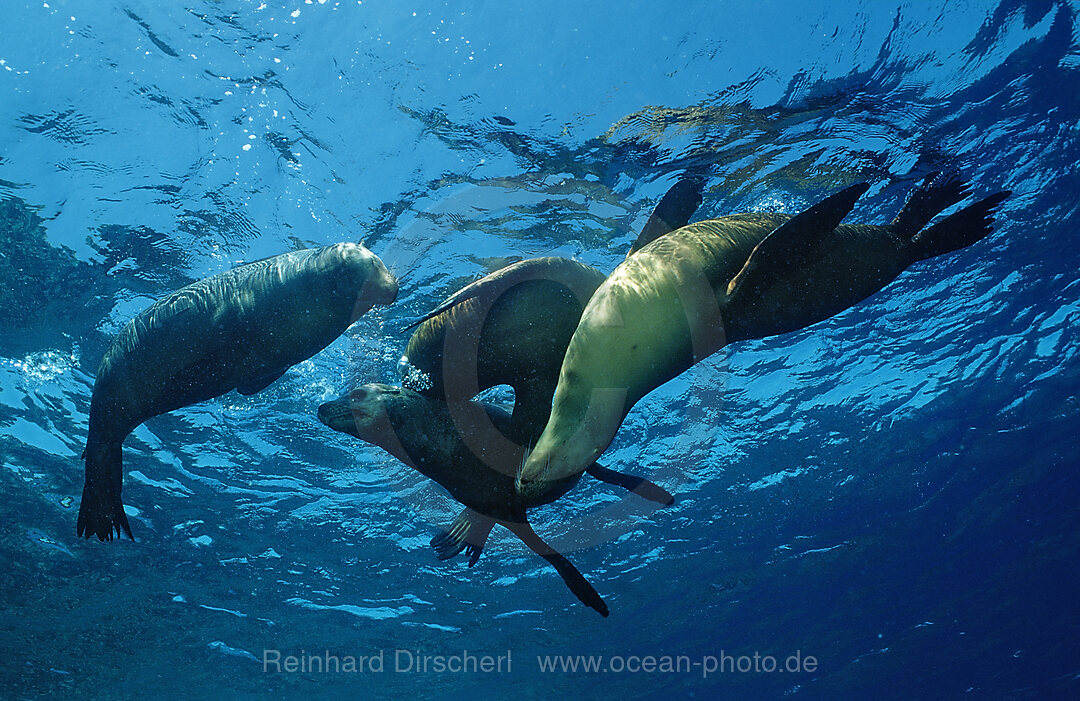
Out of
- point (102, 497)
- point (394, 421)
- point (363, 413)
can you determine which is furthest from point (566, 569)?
point (102, 497)

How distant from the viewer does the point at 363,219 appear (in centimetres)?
800

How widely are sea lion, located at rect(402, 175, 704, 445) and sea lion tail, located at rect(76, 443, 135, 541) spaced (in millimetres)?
3286

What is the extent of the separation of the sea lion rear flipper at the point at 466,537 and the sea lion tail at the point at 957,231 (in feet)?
8.75

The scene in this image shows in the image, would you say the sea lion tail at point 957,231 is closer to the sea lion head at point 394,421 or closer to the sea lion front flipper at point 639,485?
the sea lion front flipper at point 639,485

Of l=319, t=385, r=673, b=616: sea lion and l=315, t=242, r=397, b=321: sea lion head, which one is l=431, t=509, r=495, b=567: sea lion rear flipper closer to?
l=319, t=385, r=673, b=616: sea lion

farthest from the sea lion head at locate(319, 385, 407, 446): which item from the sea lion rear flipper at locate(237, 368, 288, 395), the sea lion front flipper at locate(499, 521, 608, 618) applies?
the sea lion rear flipper at locate(237, 368, 288, 395)

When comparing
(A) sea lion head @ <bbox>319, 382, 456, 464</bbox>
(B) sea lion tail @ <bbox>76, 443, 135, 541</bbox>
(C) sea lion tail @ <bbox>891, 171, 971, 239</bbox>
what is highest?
(B) sea lion tail @ <bbox>76, 443, 135, 541</bbox>

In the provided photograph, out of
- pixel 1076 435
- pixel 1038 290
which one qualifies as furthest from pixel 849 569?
pixel 1038 290

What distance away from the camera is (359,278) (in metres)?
3.85

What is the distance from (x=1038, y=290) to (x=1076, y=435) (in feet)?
40.1

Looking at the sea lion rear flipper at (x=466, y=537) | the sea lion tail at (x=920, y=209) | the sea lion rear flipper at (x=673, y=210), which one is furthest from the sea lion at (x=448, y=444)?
the sea lion tail at (x=920, y=209)

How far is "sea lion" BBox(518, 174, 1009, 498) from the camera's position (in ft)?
6.46

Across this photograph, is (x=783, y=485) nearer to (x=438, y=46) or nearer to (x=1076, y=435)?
(x=1076, y=435)

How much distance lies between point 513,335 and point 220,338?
8.24ft
